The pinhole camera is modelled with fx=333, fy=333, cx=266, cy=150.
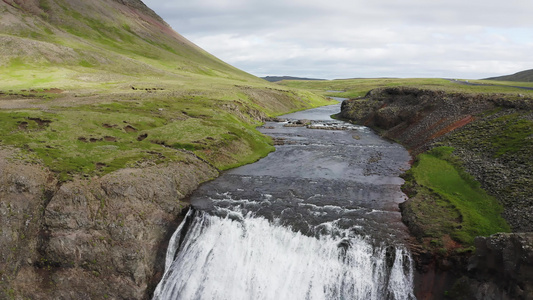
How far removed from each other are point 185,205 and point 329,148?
3789 cm

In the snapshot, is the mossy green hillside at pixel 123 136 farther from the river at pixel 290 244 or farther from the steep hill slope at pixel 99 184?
the river at pixel 290 244

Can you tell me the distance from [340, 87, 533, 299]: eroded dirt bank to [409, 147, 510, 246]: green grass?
1.07m

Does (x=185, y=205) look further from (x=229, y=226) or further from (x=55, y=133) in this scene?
(x=55, y=133)

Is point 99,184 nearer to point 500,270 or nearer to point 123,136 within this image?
point 123,136

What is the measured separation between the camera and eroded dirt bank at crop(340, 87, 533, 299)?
22.9 meters

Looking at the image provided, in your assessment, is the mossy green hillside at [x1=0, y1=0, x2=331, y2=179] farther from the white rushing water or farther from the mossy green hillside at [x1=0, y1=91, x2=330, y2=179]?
the white rushing water

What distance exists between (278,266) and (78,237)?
57.6 ft

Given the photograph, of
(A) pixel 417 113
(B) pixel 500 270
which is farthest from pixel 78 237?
(A) pixel 417 113

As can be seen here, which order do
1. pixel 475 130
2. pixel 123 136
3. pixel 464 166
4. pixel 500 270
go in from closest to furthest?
pixel 500 270, pixel 464 166, pixel 123 136, pixel 475 130

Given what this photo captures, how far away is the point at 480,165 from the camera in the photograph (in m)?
43.1

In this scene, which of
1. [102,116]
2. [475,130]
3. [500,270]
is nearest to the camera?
[500,270]

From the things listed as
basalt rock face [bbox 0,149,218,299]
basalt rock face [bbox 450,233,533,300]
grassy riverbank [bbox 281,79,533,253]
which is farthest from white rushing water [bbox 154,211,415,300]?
grassy riverbank [bbox 281,79,533,253]

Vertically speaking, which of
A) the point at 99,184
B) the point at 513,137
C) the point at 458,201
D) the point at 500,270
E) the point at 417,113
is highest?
the point at 417,113

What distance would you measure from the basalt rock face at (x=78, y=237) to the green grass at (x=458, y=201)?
26.0 meters
